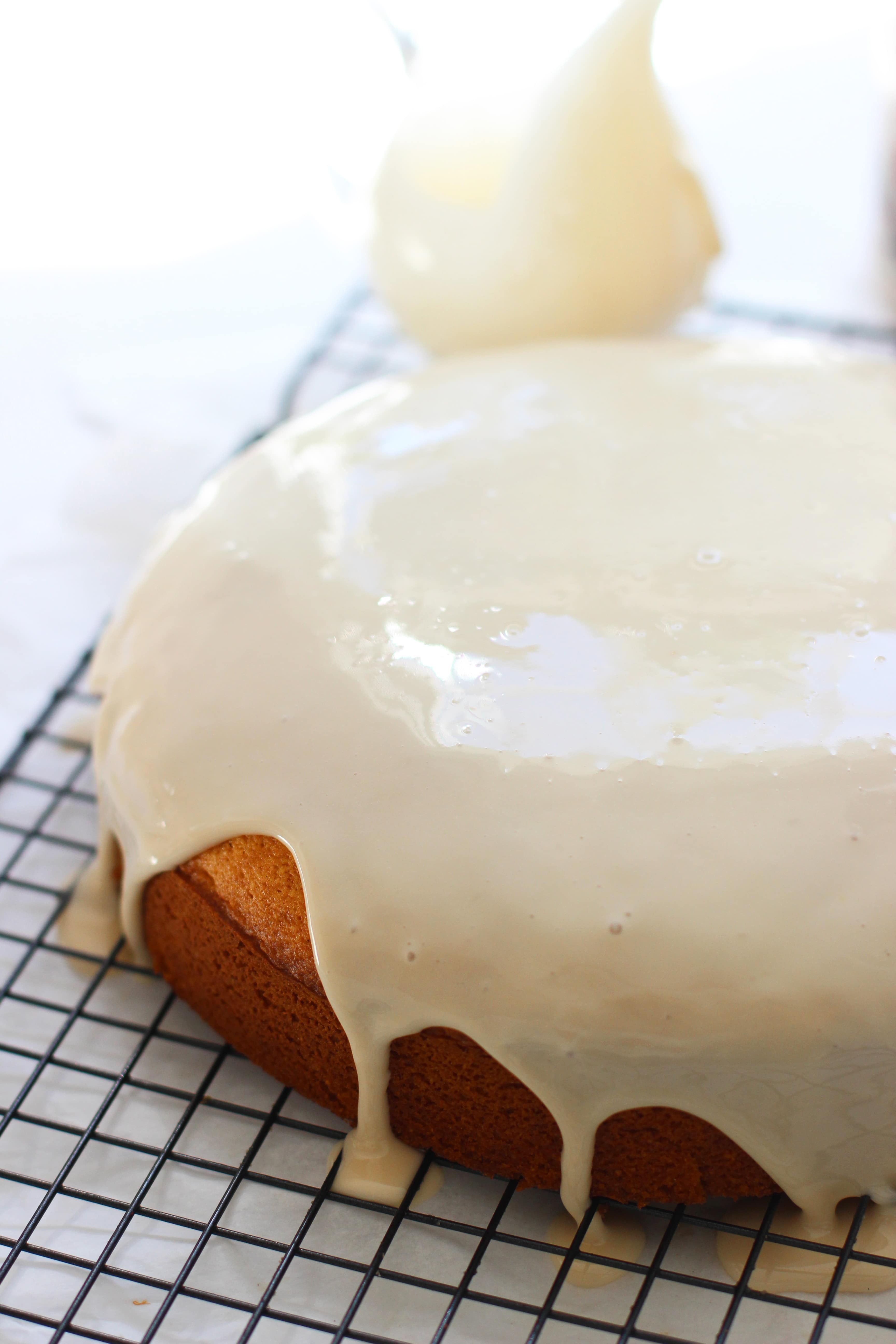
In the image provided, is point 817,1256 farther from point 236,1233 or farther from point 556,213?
point 556,213

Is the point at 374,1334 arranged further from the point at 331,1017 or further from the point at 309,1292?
the point at 331,1017

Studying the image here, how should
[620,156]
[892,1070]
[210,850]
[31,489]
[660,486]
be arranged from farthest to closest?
[31,489]
[620,156]
[660,486]
[210,850]
[892,1070]

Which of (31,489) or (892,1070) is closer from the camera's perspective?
(892,1070)

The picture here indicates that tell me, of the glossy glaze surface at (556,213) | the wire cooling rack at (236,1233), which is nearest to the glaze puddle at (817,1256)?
the wire cooling rack at (236,1233)

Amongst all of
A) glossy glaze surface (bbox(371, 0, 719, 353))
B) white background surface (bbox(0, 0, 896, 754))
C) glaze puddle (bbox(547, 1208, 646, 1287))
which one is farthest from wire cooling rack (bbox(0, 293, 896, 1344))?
glossy glaze surface (bbox(371, 0, 719, 353))

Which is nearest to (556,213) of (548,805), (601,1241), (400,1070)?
(548,805)

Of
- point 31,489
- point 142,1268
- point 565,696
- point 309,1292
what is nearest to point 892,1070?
point 565,696
